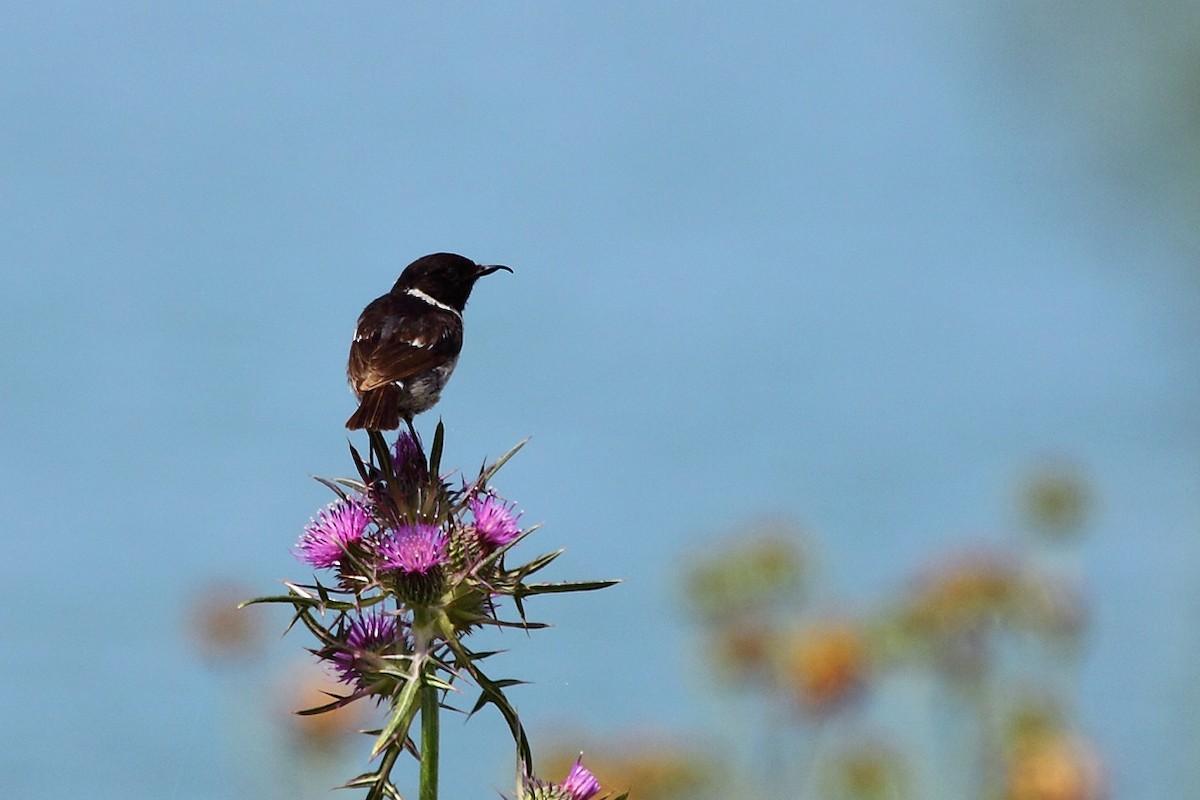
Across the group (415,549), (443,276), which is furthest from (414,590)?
(443,276)

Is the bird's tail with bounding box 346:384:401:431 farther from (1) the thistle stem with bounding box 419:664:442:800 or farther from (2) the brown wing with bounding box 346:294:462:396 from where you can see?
(1) the thistle stem with bounding box 419:664:442:800

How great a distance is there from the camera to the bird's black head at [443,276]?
4.34 metres

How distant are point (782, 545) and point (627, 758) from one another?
1.03m

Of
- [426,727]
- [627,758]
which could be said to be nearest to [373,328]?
[426,727]

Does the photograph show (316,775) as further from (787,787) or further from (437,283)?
(437,283)

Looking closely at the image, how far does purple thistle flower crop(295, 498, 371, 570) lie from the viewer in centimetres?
252

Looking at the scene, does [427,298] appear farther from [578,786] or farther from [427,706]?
[427,706]

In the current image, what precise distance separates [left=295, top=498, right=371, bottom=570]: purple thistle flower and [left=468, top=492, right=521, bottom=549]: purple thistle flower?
170 mm

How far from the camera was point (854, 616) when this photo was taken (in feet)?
20.4

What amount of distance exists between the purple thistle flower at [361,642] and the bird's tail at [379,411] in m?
0.80

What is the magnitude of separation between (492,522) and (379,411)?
2.94 feet

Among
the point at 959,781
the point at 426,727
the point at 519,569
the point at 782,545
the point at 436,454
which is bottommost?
the point at 426,727

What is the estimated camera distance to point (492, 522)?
2.61 metres

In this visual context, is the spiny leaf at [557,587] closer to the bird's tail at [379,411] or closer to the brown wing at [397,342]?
the bird's tail at [379,411]
